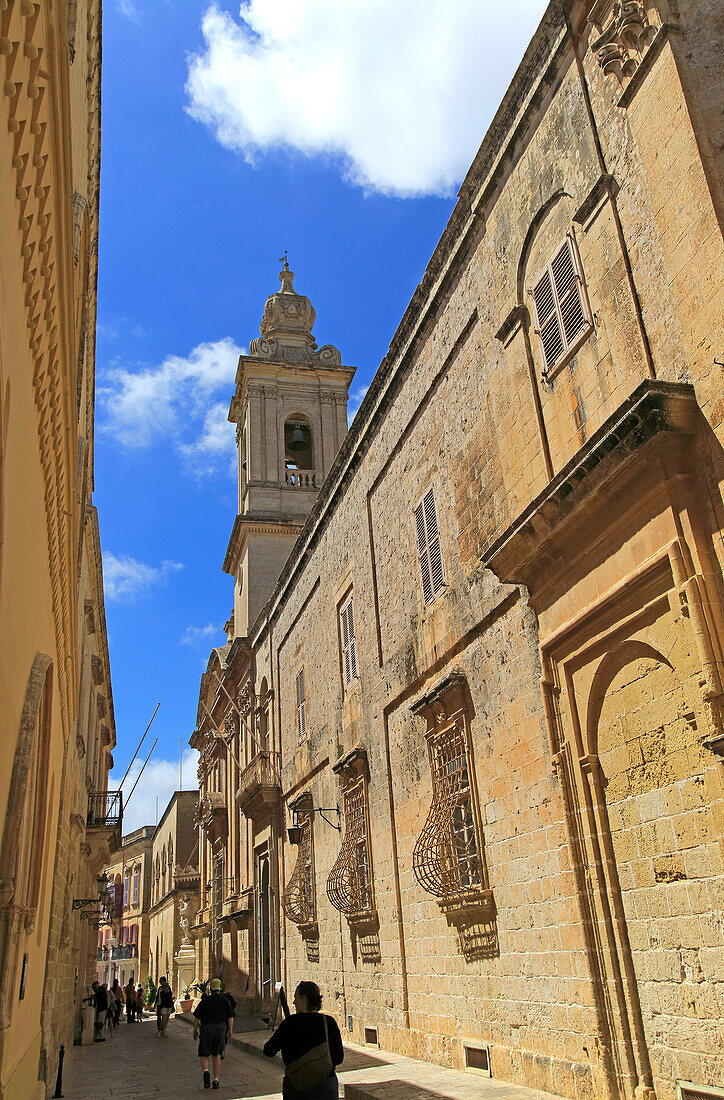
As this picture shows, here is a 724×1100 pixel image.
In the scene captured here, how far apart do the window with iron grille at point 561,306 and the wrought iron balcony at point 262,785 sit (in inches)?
523

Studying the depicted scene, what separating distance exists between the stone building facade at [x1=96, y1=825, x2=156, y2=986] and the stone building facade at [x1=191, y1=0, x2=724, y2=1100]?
1645 inches

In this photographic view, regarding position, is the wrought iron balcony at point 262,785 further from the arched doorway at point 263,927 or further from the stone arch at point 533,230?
the stone arch at point 533,230

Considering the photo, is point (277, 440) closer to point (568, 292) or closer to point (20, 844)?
point (568, 292)

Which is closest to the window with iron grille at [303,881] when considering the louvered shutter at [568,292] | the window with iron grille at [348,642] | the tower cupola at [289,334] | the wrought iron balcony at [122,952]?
the window with iron grille at [348,642]

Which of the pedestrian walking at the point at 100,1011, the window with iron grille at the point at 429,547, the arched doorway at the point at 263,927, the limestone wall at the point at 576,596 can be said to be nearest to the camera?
the limestone wall at the point at 576,596

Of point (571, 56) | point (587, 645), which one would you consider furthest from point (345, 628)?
point (571, 56)

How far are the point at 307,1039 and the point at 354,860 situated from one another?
800cm

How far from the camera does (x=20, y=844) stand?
15.3 ft

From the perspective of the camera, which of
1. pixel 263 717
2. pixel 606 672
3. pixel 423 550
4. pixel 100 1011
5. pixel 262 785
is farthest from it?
pixel 263 717

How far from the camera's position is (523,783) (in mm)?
7781

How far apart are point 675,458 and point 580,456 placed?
763 millimetres

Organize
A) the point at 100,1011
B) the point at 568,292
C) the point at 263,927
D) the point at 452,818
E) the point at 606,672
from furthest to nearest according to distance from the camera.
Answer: the point at 100,1011, the point at 263,927, the point at 452,818, the point at 568,292, the point at 606,672

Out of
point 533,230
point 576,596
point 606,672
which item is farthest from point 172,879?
point 533,230

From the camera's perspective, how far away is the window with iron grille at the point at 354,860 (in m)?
12.2
